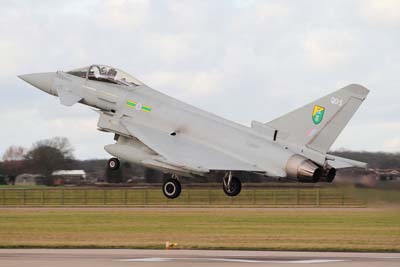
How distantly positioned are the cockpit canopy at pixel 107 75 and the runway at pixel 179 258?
7195 mm

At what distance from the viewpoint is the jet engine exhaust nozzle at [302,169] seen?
92.9ft

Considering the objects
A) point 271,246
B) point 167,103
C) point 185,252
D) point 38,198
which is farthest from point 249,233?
point 38,198

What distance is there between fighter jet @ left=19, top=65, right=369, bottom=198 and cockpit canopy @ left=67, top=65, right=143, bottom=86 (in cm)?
30

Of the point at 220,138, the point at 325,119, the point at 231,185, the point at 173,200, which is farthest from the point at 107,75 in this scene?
the point at 173,200

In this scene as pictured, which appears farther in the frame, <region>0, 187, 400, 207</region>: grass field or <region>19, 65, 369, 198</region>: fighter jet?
<region>0, 187, 400, 207</region>: grass field

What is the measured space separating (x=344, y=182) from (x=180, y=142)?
5.79 meters

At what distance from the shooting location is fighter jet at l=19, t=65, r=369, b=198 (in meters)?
29.0

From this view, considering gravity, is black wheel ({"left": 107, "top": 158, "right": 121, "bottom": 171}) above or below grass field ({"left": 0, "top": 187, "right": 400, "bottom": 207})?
below

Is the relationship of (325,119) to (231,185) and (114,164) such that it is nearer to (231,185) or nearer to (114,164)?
(231,185)

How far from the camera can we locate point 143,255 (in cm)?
3988

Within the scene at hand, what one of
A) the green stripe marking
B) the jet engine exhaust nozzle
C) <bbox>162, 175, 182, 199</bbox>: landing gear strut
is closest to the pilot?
the green stripe marking

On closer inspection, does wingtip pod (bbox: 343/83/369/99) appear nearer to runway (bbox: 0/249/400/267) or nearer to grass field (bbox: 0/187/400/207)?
runway (bbox: 0/249/400/267)

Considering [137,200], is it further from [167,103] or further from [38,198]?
[167,103]

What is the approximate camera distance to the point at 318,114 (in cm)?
2972
